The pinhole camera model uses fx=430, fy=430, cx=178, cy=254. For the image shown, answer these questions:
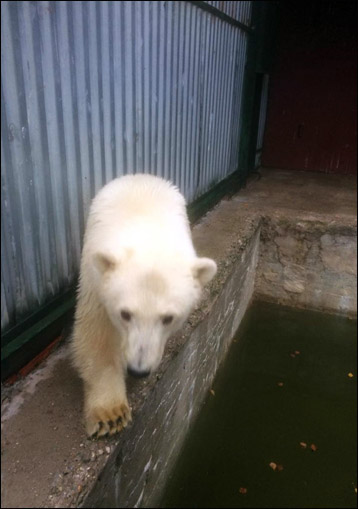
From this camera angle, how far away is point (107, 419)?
226 cm

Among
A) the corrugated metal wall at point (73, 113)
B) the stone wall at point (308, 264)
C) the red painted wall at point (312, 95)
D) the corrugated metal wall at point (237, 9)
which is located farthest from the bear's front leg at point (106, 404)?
the red painted wall at point (312, 95)

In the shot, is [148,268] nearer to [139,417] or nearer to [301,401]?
[139,417]

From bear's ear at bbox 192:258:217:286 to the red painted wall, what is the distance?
310 inches

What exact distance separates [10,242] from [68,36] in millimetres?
1230

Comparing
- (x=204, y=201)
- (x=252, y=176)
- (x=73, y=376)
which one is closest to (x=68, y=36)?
(x=73, y=376)

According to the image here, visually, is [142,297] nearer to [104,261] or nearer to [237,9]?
[104,261]

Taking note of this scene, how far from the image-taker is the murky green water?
12.2 feet

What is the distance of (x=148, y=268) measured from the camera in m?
2.04

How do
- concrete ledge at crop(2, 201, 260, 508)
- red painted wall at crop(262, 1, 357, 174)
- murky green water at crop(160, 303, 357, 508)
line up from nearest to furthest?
concrete ledge at crop(2, 201, 260, 508) → murky green water at crop(160, 303, 357, 508) → red painted wall at crop(262, 1, 357, 174)

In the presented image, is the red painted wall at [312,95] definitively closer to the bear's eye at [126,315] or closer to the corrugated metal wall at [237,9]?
the corrugated metal wall at [237,9]

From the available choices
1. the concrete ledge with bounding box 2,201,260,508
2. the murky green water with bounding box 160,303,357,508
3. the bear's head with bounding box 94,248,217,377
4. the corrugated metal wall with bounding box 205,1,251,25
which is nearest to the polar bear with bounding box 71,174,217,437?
the bear's head with bounding box 94,248,217,377

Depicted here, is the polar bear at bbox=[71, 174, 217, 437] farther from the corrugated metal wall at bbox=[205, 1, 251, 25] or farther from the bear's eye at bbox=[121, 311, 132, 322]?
the corrugated metal wall at bbox=[205, 1, 251, 25]

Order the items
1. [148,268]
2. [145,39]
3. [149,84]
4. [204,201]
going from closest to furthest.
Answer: [148,268] < [145,39] < [149,84] < [204,201]

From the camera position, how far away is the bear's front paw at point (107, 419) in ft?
7.32
